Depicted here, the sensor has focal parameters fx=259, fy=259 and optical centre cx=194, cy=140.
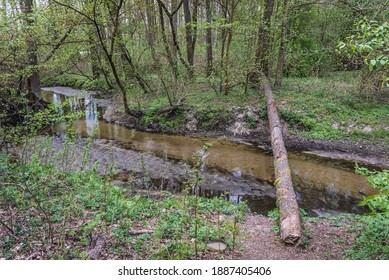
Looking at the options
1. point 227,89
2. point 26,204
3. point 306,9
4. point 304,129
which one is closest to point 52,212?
point 26,204

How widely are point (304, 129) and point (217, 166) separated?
4.25 m

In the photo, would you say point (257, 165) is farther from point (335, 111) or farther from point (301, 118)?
point (335, 111)

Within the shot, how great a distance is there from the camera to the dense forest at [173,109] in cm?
384

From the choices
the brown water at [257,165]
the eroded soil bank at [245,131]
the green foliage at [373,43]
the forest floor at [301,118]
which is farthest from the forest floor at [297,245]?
the forest floor at [301,118]

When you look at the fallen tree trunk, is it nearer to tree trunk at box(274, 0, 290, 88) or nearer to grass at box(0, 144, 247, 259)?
grass at box(0, 144, 247, 259)

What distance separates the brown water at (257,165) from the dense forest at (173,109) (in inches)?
28.1

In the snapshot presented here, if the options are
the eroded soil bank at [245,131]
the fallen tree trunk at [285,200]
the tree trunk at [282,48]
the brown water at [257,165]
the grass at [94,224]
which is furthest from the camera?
the tree trunk at [282,48]

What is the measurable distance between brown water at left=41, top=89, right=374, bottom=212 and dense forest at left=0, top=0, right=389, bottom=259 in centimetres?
71

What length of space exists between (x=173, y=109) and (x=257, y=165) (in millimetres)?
5242

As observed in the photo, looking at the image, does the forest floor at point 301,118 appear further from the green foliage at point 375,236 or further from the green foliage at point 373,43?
the green foliage at point 373,43

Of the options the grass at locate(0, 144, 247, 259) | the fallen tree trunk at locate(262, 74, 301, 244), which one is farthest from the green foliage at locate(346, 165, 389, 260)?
the grass at locate(0, 144, 247, 259)

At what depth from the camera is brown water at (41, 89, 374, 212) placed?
6668 millimetres

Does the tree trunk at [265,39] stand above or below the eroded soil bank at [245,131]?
above

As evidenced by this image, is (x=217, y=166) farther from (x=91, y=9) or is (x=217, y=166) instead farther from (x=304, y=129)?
(x=91, y=9)
